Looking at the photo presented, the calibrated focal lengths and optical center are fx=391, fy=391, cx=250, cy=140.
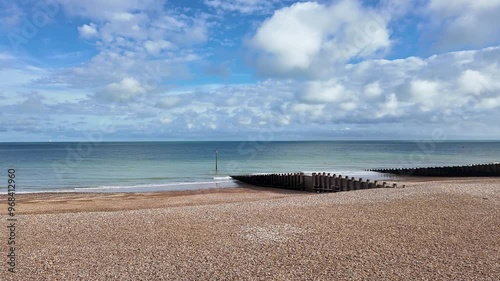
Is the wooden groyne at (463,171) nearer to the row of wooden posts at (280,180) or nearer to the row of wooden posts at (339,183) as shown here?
the row of wooden posts at (280,180)

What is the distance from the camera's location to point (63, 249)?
10.6 meters

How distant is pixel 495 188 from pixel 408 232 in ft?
38.8

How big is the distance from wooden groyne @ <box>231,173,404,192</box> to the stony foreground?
8718mm

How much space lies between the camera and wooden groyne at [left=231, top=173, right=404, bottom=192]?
2599cm

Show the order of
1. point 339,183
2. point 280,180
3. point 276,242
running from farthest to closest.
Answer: point 280,180
point 339,183
point 276,242

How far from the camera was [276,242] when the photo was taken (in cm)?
1087

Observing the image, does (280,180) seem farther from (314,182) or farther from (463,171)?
(463,171)

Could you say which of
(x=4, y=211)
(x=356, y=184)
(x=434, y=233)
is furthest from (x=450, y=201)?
(x=4, y=211)

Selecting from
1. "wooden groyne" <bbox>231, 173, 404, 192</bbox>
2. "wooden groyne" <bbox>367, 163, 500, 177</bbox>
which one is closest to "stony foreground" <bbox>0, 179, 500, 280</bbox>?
"wooden groyne" <bbox>231, 173, 404, 192</bbox>

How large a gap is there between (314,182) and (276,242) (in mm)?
21084

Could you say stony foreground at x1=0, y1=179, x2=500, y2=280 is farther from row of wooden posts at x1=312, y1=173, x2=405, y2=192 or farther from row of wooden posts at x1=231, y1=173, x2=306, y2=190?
row of wooden posts at x1=231, y1=173, x2=306, y2=190

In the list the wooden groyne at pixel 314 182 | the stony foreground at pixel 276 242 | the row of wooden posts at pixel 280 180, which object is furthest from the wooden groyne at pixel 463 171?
the stony foreground at pixel 276 242

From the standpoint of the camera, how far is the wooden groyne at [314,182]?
26.0m

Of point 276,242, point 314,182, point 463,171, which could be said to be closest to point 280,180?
point 314,182
